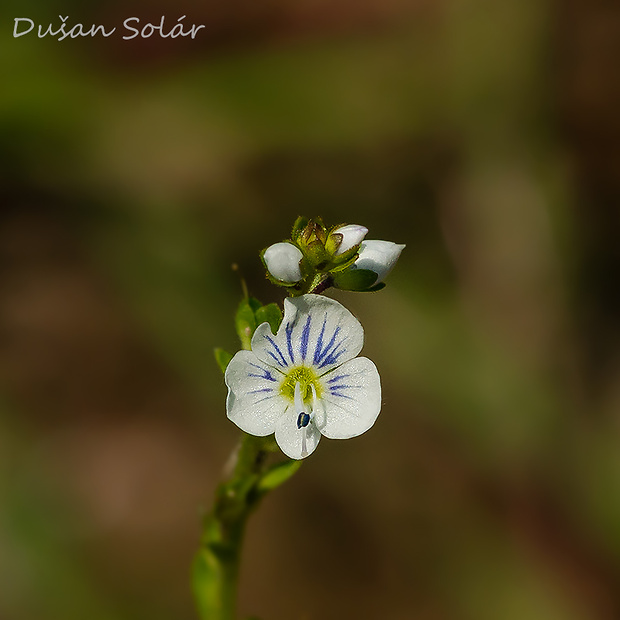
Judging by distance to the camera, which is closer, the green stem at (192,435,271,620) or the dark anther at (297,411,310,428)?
the dark anther at (297,411,310,428)

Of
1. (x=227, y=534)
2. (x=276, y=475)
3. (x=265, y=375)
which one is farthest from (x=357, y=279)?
(x=227, y=534)

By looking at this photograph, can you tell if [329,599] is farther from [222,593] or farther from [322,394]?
[322,394]

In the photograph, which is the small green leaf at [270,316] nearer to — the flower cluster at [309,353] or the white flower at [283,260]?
the flower cluster at [309,353]

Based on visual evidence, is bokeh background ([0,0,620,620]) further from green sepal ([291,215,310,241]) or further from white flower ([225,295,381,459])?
green sepal ([291,215,310,241])

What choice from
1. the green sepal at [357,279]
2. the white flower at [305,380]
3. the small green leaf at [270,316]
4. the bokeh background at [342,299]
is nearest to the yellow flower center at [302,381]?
the white flower at [305,380]

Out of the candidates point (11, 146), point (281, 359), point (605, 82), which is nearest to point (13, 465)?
point (11, 146)

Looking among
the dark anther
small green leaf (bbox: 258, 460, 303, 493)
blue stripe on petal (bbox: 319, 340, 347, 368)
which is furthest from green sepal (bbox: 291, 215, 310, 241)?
small green leaf (bbox: 258, 460, 303, 493)
